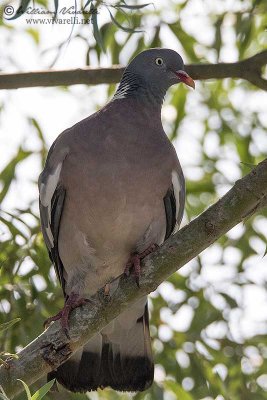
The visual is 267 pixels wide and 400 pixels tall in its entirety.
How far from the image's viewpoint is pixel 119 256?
12.8ft

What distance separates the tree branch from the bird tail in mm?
988

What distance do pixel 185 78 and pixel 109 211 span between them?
81 cm

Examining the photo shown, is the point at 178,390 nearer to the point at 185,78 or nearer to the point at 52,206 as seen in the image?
the point at 52,206

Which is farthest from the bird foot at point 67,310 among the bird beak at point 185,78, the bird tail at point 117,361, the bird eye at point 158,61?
the bird eye at point 158,61

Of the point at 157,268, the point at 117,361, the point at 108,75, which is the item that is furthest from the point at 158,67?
the point at 157,268

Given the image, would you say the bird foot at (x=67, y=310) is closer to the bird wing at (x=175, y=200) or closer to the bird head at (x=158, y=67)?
the bird wing at (x=175, y=200)

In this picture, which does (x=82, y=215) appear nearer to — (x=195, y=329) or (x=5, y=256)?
(x=5, y=256)

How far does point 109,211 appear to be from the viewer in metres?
3.78

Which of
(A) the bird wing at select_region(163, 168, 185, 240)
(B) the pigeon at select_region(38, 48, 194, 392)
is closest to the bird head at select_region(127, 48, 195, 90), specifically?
(B) the pigeon at select_region(38, 48, 194, 392)

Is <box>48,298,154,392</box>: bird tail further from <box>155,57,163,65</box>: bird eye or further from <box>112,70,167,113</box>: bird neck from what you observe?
<box>155,57,163,65</box>: bird eye

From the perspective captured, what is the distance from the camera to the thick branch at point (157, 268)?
2902mm

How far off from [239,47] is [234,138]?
2.09 feet

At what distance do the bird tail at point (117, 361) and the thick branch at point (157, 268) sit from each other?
0.76 meters

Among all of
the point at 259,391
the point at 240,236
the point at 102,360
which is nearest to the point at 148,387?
the point at 102,360
